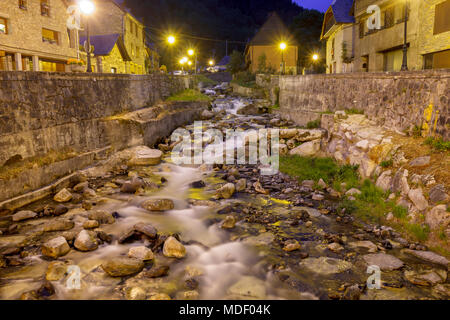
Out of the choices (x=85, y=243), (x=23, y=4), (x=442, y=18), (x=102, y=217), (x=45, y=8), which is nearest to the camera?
(x=85, y=243)

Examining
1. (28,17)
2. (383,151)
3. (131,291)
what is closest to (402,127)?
(383,151)

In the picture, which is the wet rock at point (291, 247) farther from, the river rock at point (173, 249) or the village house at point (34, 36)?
the village house at point (34, 36)

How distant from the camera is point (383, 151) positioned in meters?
9.45

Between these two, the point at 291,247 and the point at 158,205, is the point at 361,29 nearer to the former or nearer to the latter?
the point at 158,205

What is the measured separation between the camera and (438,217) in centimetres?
657

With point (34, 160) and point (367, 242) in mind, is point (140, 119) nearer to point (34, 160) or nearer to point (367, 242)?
point (34, 160)

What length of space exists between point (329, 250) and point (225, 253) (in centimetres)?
213

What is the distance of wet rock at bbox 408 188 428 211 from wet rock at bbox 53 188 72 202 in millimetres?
8703

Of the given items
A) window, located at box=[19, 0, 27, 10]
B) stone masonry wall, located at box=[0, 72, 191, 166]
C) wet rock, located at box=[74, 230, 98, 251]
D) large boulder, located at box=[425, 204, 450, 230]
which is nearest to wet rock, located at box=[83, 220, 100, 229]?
wet rock, located at box=[74, 230, 98, 251]

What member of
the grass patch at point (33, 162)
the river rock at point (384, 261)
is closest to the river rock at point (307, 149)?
the river rock at point (384, 261)

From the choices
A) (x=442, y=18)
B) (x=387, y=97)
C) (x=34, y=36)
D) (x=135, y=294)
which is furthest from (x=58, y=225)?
(x=442, y=18)

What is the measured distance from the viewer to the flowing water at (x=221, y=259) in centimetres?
537

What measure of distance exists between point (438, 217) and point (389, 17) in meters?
19.6
